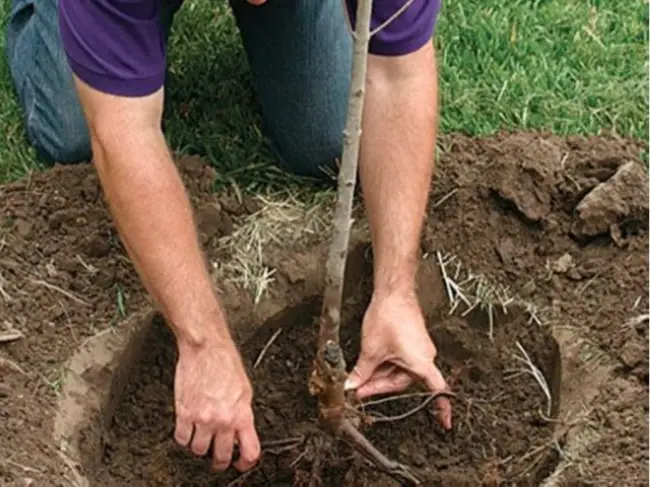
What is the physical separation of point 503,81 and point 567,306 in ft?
2.41

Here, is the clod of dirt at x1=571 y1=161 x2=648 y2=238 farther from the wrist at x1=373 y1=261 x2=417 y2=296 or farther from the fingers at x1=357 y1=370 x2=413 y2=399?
the fingers at x1=357 y1=370 x2=413 y2=399

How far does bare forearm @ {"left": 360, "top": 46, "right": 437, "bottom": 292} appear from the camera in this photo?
2.37 metres

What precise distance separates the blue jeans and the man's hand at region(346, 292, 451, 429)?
64cm

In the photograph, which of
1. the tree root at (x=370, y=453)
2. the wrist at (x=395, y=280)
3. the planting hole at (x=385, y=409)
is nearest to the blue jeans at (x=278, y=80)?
the planting hole at (x=385, y=409)

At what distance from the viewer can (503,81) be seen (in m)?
3.08

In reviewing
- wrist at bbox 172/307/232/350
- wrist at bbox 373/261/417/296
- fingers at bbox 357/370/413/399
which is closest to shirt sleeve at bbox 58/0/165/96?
wrist at bbox 172/307/232/350

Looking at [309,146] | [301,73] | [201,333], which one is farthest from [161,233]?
[301,73]

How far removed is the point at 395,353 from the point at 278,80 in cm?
92

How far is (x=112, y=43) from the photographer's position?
2.21 metres

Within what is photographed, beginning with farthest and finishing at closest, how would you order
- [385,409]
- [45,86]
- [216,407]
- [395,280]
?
[45,86] → [385,409] → [395,280] → [216,407]

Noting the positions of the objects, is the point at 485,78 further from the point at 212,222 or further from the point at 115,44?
the point at 115,44

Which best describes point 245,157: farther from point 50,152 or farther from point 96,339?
point 96,339

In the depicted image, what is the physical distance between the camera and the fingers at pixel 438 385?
2232 mm

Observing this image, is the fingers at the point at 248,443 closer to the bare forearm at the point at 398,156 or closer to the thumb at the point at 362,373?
the thumb at the point at 362,373
